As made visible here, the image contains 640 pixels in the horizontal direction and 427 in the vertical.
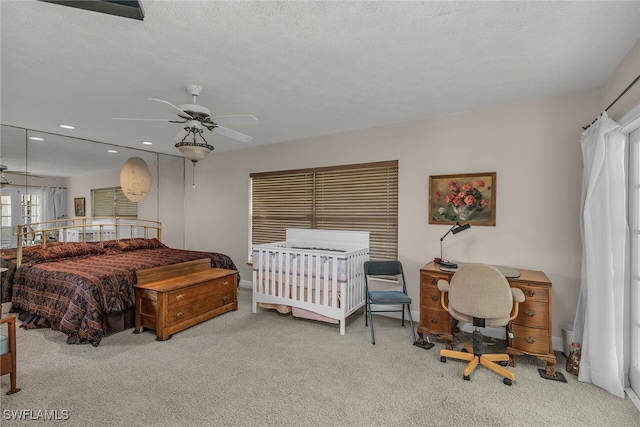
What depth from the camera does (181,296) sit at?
323 centimetres

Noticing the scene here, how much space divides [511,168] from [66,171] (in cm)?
541

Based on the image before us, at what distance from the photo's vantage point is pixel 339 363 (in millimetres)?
2594

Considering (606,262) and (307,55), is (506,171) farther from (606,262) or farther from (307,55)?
(307,55)

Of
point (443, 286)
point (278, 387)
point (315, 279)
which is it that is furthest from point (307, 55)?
point (278, 387)

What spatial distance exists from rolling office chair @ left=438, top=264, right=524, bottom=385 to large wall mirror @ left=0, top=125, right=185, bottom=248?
4540 mm

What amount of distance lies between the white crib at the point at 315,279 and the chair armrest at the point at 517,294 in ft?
5.06

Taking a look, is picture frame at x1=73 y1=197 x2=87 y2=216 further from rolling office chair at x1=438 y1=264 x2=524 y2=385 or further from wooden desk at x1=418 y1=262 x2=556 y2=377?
wooden desk at x1=418 y1=262 x2=556 y2=377

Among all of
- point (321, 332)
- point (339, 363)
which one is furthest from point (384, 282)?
point (339, 363)

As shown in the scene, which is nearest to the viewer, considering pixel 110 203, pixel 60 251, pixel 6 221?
Result: pixel 6 221

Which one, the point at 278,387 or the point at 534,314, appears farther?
the point at 534,314

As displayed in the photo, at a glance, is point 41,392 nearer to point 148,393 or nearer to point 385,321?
point 148,393

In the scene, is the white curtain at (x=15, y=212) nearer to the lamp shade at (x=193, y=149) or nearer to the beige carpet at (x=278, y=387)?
the beige carpet at (x=278, y=387)

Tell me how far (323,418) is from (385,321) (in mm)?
1901

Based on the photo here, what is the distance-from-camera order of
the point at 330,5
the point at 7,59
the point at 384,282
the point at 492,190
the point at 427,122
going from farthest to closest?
the point at 384,282 < the point at 427,122 < the point at 492,190 < the point at 7,59 < the point at 330,5
